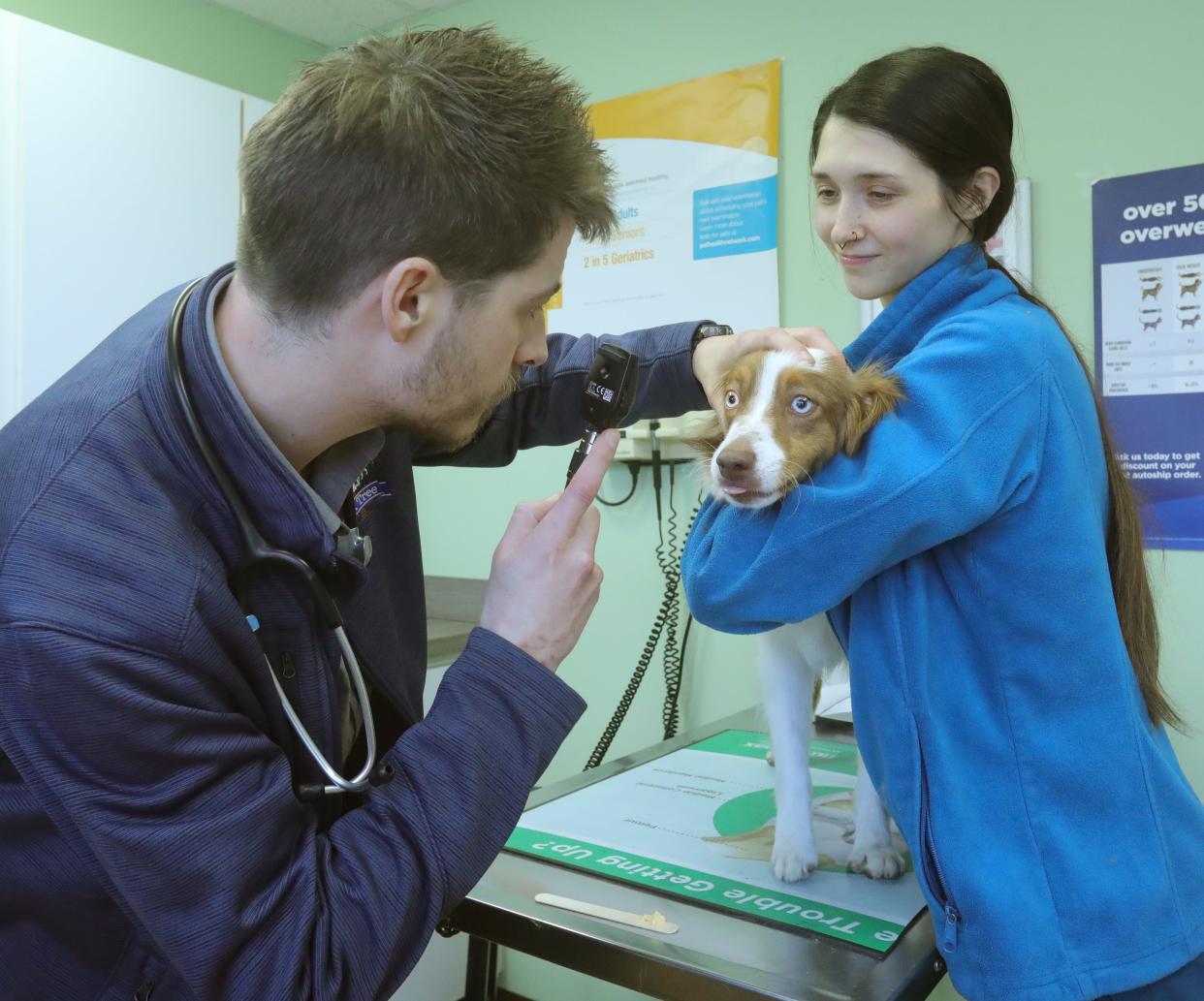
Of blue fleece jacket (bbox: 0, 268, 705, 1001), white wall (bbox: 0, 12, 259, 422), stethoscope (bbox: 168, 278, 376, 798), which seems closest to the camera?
blue fleece jacket (bbox: 0, 268, 705, 1001)

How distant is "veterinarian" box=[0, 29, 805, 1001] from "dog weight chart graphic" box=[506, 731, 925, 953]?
1.34 feet

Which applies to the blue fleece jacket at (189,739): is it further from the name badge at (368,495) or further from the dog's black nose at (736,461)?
the dog's black nose at (736,461)

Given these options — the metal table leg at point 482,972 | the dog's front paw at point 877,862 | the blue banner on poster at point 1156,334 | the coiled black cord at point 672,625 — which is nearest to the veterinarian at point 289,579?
the dog's front paw at point 877,862

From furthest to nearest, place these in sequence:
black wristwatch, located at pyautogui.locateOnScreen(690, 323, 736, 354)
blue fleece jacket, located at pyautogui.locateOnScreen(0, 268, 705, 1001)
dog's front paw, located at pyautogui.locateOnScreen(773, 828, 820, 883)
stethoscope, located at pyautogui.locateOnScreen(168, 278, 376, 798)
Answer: black wristwatch, located at pyautogui.locateOnScreen(690, 323, 736, 354) → dog's front paw, located at pyautogui.locateOnScreen(773, 828, 820, 883) → stethoscope, located at pyautogui.locateOnScreen(168, 278, 376, 798) → blue fleece jacket, located at pyautogui.locateOnScreen(0, 268, 705, 1001)

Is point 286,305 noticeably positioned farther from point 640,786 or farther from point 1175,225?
point 1175,225

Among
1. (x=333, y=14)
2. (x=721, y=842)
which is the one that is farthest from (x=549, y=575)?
(x=333, y=14)

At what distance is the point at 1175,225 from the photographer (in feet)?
6.12

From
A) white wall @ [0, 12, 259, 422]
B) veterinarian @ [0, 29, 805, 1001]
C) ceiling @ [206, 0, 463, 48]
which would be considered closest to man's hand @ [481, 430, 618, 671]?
veterinarian @ [0, 29, 805, 1001]

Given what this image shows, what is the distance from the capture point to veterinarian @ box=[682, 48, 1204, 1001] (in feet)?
2.93

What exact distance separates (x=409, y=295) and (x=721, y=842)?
835mm

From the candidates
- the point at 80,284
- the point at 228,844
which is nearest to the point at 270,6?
the point at 80,284

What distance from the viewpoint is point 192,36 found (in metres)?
2.96

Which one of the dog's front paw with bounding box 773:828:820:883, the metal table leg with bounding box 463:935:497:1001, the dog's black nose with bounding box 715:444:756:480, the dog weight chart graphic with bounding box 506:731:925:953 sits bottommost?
the metal table leg with bounding box 463:935:497:1001

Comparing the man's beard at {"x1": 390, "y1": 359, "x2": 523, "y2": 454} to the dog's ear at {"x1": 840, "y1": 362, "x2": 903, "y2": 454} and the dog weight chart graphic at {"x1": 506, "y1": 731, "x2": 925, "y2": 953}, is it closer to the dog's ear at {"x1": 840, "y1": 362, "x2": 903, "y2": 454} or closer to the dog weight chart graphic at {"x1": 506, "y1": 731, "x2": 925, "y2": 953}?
the dog's ear at {"x1": 840, "y1": 362, "x2": 903, "y2": 454}
